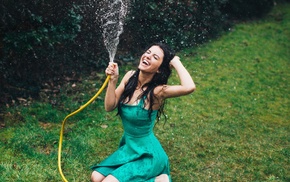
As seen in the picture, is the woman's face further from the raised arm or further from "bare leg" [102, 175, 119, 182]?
"bare leg" [102, 175, 119, 182]

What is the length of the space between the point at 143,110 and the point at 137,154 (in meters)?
0.44

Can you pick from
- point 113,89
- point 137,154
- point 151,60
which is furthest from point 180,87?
point 137,154

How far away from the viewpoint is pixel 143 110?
4.03 meters

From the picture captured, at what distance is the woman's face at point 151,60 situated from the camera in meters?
3.98

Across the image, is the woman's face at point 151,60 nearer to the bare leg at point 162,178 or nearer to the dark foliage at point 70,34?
the bare leg at point 162,178

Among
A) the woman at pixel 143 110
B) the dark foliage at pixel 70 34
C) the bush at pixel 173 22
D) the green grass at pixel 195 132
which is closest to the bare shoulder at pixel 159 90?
the woman at pixel 143 110

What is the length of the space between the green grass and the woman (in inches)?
34.9

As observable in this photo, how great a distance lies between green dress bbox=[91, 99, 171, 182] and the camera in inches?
157

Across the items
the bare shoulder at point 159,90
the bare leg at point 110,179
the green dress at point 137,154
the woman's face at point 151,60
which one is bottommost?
the bare leg at point 110,179

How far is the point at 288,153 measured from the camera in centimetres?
571

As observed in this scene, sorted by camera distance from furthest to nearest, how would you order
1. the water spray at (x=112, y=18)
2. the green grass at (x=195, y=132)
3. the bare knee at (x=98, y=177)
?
the water spray at (x=112, y=18) < the green grass at (x=195, y=132) < the bare knee at (x=98, y=177)

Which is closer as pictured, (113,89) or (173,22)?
(113,89)

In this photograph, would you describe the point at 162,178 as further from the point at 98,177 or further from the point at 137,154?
the point at 98,177

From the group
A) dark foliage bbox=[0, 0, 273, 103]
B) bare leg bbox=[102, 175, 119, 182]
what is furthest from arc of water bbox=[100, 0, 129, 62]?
bare leg bbox=[102, 175, 119, 182]
